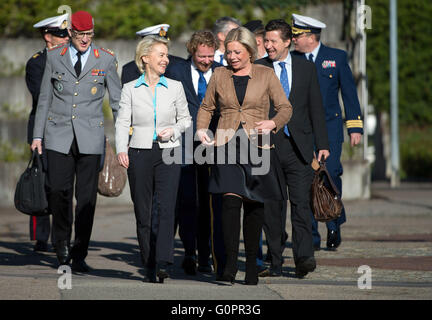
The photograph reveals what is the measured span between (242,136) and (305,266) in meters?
1.12

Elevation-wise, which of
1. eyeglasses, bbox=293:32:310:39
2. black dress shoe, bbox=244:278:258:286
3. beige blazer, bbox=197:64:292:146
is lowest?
black dress shoe, bbox=244:278:258:286

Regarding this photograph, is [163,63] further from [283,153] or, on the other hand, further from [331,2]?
[331,2]

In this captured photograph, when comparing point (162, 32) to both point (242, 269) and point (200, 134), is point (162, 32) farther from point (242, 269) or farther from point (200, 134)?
point (242, 269)

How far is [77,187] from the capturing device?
26.6ft

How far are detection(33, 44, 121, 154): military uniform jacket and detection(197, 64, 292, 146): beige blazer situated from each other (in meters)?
1.07

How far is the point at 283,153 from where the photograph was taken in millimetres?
7715

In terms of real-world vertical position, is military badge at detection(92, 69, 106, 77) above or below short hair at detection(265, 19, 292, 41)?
below

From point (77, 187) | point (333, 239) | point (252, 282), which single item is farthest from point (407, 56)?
point (252, 282)

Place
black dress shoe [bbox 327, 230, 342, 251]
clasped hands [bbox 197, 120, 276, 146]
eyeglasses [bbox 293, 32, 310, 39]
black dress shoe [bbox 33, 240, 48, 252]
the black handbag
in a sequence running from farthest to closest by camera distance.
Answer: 1. black dress shoe [bbox 33, 240, 48, 252]
2. black dress shoe [bbox 327, 230, 342, 251]
3. eyeglasses [bbox 293, 32, 310, 39]
4. the black handbag
5. clasped hands [bbox 197, 120, 276, 146]

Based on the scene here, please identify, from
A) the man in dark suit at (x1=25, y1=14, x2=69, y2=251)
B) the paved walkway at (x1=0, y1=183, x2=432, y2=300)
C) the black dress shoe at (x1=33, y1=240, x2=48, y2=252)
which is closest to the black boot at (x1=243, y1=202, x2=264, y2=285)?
the paved walkway at (x1=0, y1=183, x2=432, y2=300)

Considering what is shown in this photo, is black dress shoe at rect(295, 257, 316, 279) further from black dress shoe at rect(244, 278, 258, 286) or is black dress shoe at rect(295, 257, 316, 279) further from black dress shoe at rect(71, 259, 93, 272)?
black dress shoe at rect(71, 259, 93, 272)

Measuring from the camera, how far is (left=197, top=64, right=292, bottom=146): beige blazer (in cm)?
705

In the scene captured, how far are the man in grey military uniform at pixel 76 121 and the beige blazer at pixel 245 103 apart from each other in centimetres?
110

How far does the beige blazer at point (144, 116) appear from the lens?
7.17 meters
